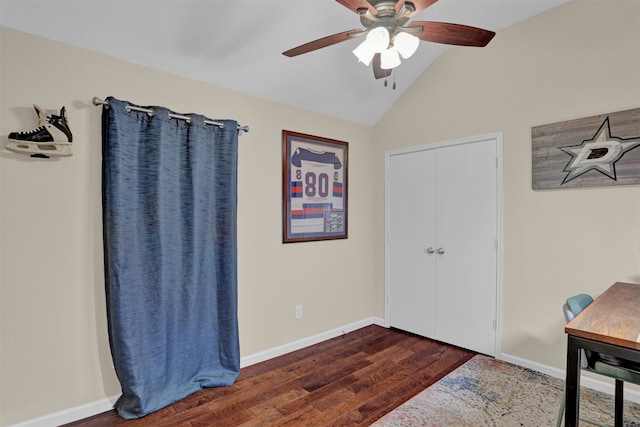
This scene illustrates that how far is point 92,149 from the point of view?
7.06 feet

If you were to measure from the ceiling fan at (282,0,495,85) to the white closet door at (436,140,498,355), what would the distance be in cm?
154

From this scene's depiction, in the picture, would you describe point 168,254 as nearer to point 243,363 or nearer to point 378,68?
point 243,363

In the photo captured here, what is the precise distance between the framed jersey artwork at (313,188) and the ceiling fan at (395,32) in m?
1.48

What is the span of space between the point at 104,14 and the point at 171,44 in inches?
15.4

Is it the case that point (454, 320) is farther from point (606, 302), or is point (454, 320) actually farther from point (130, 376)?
point (130, 376)

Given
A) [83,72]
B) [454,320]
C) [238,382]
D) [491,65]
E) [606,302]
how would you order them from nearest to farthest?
[606,302], [83,72], [238,382], [491,65], [454,320]

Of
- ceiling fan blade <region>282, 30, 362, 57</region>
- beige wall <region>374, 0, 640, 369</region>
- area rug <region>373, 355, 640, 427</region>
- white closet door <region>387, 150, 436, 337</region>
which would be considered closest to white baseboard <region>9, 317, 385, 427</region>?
white closet door <region>387, 150, 436, 337</region>

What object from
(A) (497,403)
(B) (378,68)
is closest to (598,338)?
(A) (497,403)

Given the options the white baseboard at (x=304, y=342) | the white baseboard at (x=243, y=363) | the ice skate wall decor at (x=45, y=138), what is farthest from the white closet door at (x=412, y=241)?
the ice skate wall decor at (x=45, y=138)

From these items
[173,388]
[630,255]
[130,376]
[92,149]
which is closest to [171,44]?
[92,149]

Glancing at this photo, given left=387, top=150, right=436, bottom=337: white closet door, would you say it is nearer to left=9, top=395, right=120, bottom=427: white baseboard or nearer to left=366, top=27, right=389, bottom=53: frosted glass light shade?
left=366, top=27, right=389, bottom=53: frosted glass light shade

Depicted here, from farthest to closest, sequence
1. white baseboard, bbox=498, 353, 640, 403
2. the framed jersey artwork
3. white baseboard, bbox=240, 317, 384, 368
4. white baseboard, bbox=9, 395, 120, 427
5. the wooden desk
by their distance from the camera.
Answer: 1. the framed jersey artwork
2. white baseboard, bbox=240, 317, 384, 368
3. white baseboard, bbox=498, 353, 640, 403
4. white baseboard, bbox=9, 395, 120, 427
5. the wooden desk

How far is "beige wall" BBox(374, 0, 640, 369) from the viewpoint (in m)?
2.36

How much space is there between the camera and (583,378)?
2.47 metres
